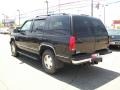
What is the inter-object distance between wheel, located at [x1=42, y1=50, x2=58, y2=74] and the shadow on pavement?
10.3 inches

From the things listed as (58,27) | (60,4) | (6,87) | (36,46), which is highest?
(60,4)

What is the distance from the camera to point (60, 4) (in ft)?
140

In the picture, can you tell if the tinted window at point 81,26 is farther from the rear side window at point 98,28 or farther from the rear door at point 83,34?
the rear side window at point 98,28

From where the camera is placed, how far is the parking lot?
17.0 ft

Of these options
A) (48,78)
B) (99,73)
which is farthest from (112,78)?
(48,78)

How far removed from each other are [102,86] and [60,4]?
127 feet

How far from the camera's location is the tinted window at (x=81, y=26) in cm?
561

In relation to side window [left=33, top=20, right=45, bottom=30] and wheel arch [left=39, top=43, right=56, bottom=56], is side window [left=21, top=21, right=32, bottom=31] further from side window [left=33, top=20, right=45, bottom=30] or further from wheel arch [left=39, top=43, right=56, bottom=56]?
wheel arch [left=39, top=43, right=56, bottom=56]

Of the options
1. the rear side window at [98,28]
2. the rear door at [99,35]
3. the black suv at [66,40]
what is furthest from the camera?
the rear side window at [98,28]

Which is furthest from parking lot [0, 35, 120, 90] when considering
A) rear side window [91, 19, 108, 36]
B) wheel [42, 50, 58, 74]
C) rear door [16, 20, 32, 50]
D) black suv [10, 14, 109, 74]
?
rear side window [91, 19, 108, 36]

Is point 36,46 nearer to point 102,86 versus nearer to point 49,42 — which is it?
point 49,42

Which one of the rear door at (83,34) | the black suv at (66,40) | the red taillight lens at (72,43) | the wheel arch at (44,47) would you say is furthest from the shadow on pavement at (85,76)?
the red taillight lens at (72,43)

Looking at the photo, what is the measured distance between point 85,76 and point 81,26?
164 cm

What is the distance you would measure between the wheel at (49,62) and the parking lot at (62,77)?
20 cm
